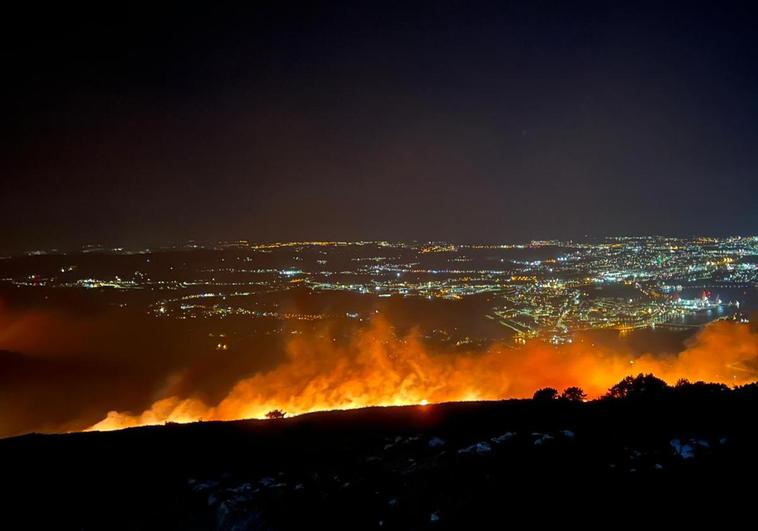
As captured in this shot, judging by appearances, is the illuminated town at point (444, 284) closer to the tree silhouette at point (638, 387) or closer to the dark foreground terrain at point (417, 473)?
the tree silhouette at point (638, 387)

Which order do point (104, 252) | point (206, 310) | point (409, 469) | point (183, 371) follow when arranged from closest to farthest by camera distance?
point (409, 469)
point (183, 371)
point (206, 310)
point (104, 252)

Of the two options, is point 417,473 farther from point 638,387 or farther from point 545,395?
point 638,387

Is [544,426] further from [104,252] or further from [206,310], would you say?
[104,252]

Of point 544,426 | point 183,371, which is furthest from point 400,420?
point 183,371

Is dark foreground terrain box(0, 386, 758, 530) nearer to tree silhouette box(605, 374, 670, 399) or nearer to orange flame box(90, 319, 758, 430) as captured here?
tree silhouette box(605, 374, 670, 399)

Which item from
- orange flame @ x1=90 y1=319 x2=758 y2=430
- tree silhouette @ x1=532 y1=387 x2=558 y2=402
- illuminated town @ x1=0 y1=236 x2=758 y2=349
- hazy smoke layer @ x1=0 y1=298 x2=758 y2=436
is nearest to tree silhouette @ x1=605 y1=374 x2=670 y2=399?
tree silhouette @ x1=532 y1=387 x2=558 y2=402

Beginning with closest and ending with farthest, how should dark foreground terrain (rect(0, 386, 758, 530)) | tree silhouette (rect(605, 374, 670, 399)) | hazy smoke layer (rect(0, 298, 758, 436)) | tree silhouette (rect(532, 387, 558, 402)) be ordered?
dark foreground terrain (rect(0, 386, 758, 530)) → tree silhouette (rect(605, 374, 670, 399)) → tree silhouette (rect(532, 387, 558, 402)) → hazy smoke layer (rect(0, 298, 758, 436))

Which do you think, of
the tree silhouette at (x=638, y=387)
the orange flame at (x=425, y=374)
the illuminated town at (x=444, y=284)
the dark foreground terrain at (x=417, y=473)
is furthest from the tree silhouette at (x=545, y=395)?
the illuminated town at (x=444, y=284)
